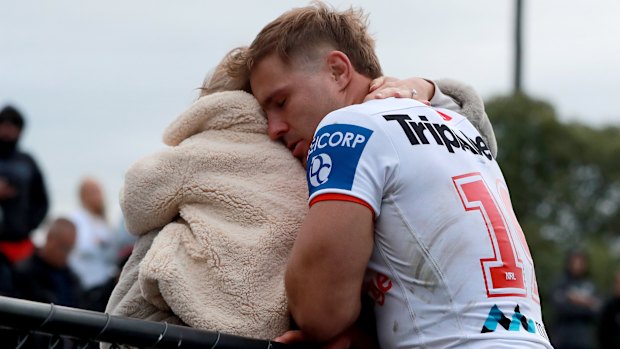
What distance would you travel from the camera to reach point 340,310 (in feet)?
9.88

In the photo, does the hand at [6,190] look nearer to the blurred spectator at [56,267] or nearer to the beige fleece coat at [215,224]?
the blurred spectator at [56,267]

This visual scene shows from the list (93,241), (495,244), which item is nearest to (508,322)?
(495,244)

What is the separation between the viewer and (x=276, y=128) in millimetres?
3381

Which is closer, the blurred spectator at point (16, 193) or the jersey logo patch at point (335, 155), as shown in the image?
the jersey logo patch at point (335, 155)

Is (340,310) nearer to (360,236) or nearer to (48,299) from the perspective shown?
(360,236)

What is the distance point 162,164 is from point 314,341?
24.0 inches

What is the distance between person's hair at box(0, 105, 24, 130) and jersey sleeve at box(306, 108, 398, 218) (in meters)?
6.90

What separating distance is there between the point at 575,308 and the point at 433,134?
40.3 feet

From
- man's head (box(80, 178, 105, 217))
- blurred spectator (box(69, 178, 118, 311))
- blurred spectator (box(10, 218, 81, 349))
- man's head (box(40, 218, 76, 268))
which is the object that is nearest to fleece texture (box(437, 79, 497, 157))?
blurred spectator (box(10, 218, 81, 349))

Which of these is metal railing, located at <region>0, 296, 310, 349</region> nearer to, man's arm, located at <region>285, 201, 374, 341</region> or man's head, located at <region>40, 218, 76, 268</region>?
man's arm, located at <region>285, 201, 374, 341</region>

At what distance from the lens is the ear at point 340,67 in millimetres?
3455

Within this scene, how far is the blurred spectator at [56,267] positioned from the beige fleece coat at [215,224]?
591 centimetres

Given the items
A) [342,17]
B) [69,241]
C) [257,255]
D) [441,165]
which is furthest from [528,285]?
[69,241]

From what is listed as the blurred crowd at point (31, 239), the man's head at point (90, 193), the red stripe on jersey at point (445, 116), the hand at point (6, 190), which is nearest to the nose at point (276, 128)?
the red stripe on jersey at point (445, 116)
